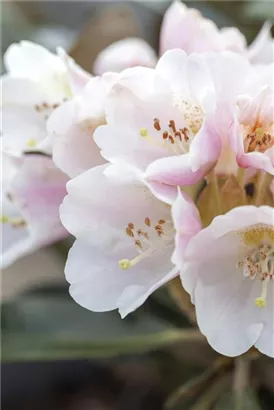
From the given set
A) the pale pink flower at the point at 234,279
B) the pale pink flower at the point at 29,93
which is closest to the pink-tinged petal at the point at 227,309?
the pale pink flower at the point at 234,279

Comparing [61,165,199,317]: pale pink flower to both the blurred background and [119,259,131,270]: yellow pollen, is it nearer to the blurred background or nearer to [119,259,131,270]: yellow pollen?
[119,259,131,270]: yellow pollen

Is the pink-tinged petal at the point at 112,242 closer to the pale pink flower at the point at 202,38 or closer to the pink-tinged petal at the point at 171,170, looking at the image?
the pink-tinged petal at the point at 171,170

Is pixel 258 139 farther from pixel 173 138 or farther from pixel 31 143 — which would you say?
pixel 31 143

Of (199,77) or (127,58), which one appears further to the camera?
(127,58)

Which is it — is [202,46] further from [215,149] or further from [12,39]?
[12,39]

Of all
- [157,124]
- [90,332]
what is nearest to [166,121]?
[157,124]

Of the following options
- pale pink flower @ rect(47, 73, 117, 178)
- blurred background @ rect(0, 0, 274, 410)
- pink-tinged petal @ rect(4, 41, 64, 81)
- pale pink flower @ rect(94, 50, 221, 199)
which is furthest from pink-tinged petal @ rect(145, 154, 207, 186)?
blurred background @ rect(0, 0, 274, 410)
